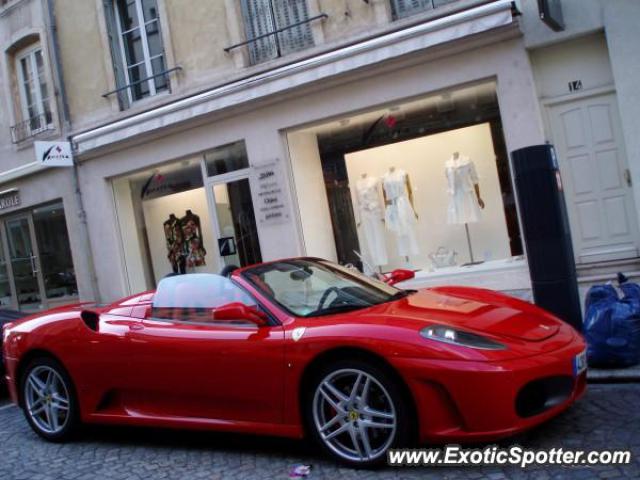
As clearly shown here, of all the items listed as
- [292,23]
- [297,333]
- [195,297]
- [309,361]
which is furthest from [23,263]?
[309,361]

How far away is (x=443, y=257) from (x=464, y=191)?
3.65ft

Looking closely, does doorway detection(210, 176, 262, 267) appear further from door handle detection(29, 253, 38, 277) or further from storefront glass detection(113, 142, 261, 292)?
door handle detection(29, 253, 38, 277)

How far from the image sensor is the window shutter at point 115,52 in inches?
514

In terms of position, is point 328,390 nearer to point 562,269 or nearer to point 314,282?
point 314,282

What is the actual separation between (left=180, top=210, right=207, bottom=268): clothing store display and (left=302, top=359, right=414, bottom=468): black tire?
8900 mm

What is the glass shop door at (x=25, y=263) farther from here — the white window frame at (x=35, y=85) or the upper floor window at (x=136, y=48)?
the upper floor window at (x=136, y=48)

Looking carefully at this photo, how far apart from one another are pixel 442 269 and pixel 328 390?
691 cm

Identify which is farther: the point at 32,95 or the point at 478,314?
the point at 32,95

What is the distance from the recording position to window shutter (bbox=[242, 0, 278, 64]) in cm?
1114

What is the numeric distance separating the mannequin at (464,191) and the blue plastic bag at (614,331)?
4.92m

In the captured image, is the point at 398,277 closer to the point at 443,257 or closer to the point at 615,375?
the point at 615,375

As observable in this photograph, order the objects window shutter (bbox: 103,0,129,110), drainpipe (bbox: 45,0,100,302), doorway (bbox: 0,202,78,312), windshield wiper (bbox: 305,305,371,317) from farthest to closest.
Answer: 1. doorway (bbox: 0,202,78,312)
2. drainpipe (bbox: 45,0,100,302)
3. window shutter (bbox: 103,0,129,110)
4. windshield wiper (bbox: 305,305,371,317)

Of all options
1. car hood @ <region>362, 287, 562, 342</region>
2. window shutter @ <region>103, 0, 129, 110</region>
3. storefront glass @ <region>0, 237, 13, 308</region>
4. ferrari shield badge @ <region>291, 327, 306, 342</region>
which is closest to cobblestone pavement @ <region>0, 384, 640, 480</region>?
car hood @ <region>362, 287, 562, 342</region>

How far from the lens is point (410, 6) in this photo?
983cm
